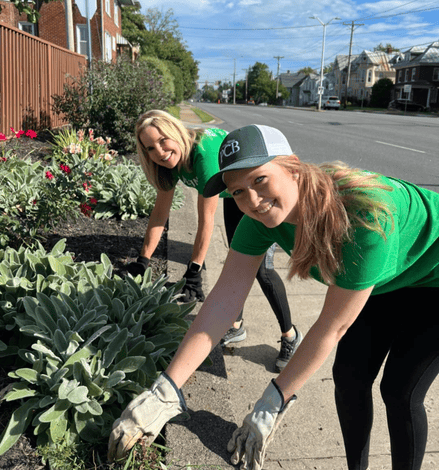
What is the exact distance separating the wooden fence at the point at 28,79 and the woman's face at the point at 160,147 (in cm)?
626

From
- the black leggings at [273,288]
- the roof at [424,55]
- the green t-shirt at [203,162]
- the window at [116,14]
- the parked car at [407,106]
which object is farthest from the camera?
the roof at [424,55]

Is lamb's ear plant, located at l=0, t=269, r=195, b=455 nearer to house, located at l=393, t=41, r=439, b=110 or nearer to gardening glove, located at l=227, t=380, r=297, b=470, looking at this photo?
gardening glove, located at l=227, t=380, r=297, b=470

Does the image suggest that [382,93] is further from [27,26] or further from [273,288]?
[273,288]

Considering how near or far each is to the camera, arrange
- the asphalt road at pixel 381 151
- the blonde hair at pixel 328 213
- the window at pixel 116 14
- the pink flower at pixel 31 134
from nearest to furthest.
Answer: the blonde hair at pixel 328 213, the pink flower at pixel 31 134, the asphalt road at pixel 381 151, the window at pixel 116 14

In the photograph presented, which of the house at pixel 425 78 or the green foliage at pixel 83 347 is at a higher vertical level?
the house at pixel 425 78

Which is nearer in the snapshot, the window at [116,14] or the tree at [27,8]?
the tree at [27,8]

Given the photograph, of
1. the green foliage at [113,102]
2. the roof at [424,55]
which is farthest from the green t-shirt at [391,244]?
the roof at [424,55]

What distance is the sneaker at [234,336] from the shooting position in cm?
328

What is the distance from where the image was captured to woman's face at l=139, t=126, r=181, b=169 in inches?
118

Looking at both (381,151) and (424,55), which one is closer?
(381,151)

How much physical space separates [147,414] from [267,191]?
0.92 meters

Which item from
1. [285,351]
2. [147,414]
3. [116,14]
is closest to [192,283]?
[285,351]

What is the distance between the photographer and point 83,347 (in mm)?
2117

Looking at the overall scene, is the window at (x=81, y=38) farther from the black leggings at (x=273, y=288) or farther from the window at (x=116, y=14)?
the black leggings at (x=273, y=288)
